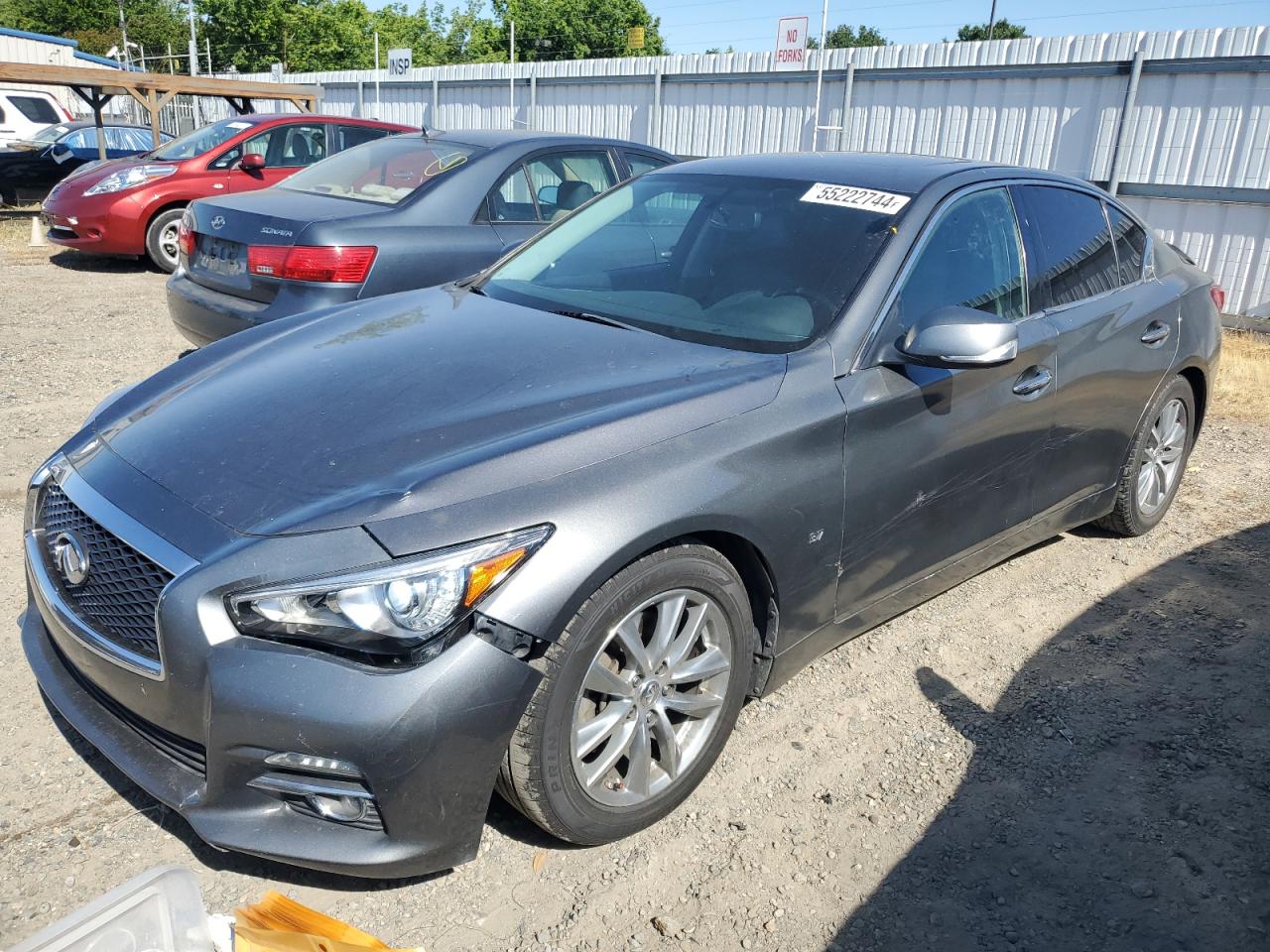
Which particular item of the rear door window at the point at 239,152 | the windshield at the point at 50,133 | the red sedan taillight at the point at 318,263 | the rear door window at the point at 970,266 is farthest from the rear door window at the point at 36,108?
the rear door window at the point at 970,266

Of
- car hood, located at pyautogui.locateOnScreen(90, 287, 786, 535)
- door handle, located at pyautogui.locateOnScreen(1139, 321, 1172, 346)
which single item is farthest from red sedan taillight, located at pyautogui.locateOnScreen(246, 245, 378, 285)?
door handle, located at pyautogui.locateOnScreen(1139, 321, 1172, 346)

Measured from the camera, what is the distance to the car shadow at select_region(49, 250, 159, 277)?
37.0ft

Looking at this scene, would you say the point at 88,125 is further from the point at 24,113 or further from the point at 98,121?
the point at 98,121

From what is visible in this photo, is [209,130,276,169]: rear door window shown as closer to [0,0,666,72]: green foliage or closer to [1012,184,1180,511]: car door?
[1012,184,1180,511]: car door

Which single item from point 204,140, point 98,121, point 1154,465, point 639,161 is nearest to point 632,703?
point 1154,465

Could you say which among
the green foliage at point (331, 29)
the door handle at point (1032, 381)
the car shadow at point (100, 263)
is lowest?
the car shadow at point (100, 263)

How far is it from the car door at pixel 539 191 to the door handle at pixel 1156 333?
125 inches

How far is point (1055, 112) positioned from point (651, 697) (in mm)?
11399

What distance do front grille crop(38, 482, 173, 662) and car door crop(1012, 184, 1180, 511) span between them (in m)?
2.99

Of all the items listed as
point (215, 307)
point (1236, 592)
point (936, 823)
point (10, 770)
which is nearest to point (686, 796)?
point (936, 823)

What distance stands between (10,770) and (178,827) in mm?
580

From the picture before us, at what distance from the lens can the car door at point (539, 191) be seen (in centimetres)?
620

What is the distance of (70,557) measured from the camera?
2504 mm

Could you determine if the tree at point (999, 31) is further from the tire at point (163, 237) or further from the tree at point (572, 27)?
the tire at point (163, 237)
